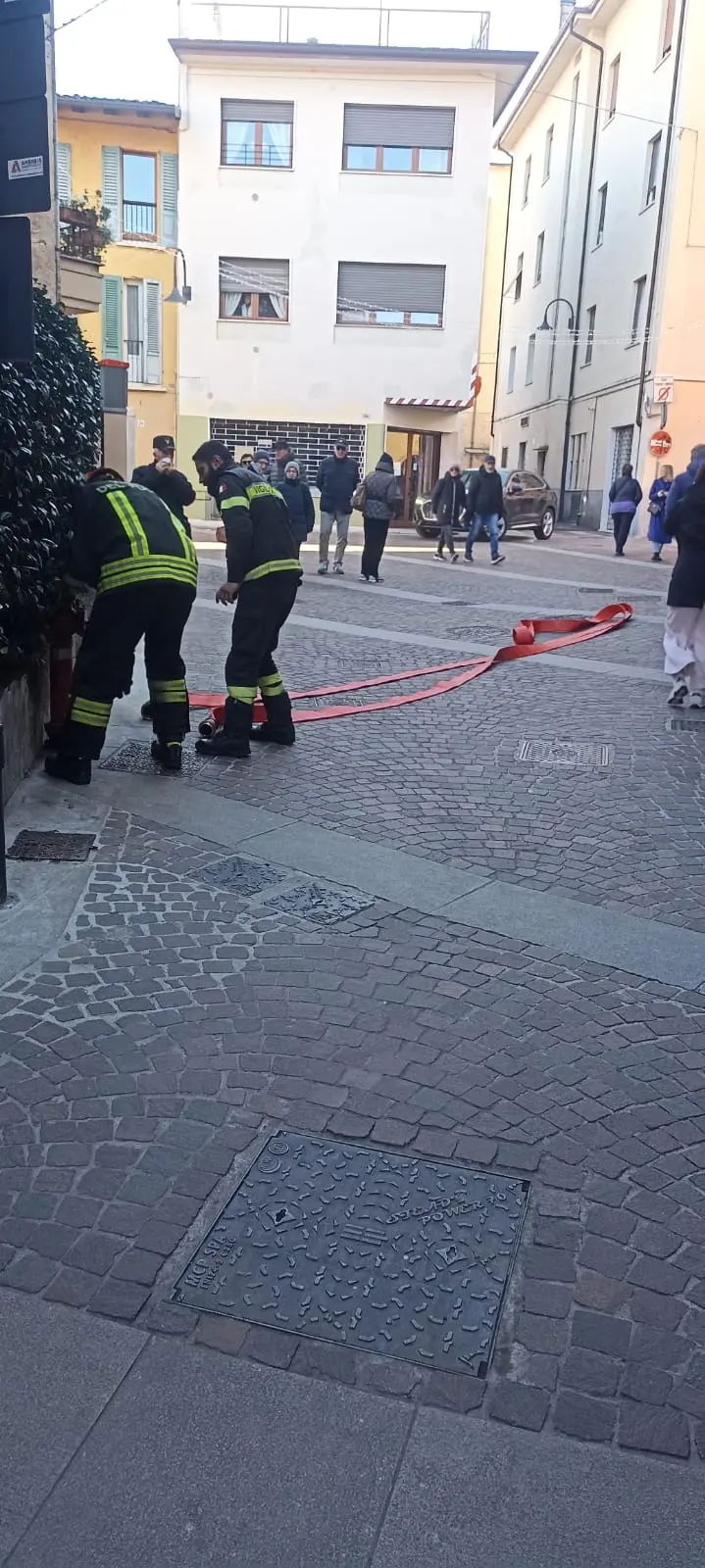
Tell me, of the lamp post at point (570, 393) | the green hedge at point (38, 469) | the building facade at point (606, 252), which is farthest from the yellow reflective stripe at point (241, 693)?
the lamp post at point (570, 393)

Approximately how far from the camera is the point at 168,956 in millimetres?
4293

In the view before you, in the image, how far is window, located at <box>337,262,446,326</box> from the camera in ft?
91.8

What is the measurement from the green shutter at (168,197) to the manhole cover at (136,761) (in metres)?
25.3

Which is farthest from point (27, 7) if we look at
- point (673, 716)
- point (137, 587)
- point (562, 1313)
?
point (673, 716)

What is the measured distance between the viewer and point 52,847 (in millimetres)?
5297

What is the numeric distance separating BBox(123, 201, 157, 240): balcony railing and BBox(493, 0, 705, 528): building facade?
1075 cm

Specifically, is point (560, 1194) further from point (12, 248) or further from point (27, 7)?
point (27, 7)

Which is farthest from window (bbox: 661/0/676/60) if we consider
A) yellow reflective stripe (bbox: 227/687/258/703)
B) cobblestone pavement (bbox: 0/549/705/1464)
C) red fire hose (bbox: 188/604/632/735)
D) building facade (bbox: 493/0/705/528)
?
cobblestone pavement (bbox: 0/549/705/1464)

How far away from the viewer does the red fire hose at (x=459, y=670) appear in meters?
8.11

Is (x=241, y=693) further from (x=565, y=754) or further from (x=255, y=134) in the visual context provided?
(x=255, y=134)

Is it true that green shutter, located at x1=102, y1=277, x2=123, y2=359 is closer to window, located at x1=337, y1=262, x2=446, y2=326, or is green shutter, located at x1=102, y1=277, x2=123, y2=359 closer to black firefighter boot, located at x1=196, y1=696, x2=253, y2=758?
window, located at x1=337, y1=262, x2=446, y2=326

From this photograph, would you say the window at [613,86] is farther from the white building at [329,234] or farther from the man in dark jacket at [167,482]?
the man in dark jacket at [167,482]

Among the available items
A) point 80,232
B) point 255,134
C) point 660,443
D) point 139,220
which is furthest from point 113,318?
point 80,232

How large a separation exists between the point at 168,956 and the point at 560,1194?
175 cm
